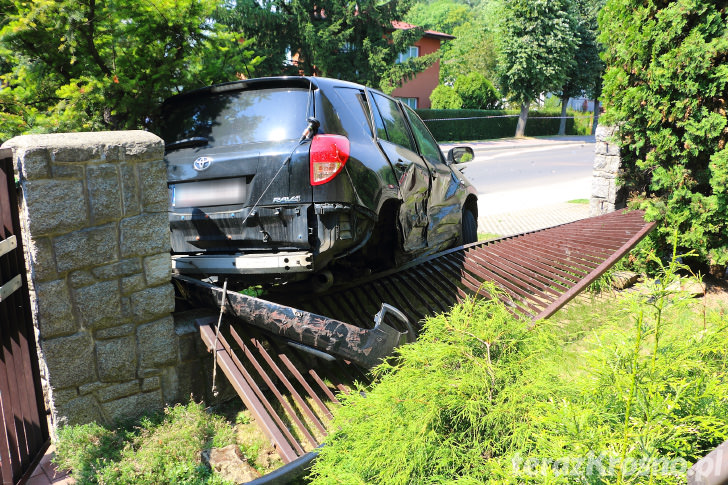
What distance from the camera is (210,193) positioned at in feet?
12.5

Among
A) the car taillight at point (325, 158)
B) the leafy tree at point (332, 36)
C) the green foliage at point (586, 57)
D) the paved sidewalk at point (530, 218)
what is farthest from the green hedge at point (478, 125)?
the car taillight at point (325, 158)

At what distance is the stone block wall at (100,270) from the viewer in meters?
2.90

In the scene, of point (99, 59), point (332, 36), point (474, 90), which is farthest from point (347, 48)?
point (99, 59)

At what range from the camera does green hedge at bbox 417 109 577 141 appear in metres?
31.5

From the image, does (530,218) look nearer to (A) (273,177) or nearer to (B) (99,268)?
→ (A) (273,177)

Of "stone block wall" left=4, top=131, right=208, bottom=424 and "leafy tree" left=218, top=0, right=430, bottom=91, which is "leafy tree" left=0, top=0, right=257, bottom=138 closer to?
"stone block wall" left=4, top=131, right=208, bottom=424

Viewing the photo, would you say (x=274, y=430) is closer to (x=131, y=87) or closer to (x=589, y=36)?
(x=131, y=87)

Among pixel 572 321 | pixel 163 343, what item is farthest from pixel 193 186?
pixel 572 321

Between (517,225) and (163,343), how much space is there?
788cm

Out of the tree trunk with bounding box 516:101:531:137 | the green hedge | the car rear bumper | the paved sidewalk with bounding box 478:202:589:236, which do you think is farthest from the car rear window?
the tree trunk with bounding box 516:101:531:137

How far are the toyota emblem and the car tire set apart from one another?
11.9 ft

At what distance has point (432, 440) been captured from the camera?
6.71 ft

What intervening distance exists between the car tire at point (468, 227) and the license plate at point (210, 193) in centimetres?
352

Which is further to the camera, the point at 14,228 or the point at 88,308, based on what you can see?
the point at 88,308
